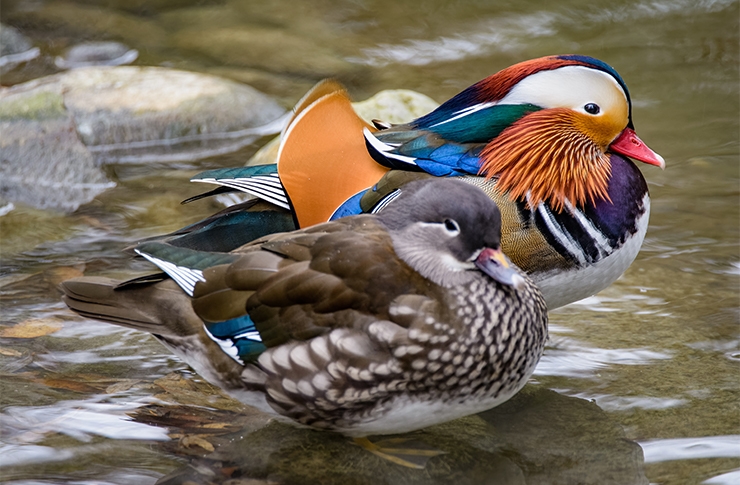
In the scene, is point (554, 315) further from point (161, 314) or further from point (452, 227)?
point (161, 314)

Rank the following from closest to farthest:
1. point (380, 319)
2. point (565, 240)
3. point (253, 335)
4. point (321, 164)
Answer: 1. point (380, 319)
2. point (253, 335)
3. point (565, 240)
4. point (321, 164)

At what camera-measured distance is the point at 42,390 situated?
276 cm

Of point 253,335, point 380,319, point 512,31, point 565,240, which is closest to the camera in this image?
point 380,319

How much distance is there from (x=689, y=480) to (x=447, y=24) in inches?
234

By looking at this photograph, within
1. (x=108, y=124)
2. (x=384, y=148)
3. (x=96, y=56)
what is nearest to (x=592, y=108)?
(x=384, y=148)

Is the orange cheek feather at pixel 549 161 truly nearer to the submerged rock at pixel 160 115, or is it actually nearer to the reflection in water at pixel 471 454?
the reflection in water at pixel 471 454

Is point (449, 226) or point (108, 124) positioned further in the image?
point (108, 124)

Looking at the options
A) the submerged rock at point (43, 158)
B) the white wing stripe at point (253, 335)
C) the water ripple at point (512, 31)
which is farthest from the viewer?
the water ripple at point (512, 31)

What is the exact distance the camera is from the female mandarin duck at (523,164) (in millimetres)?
2781

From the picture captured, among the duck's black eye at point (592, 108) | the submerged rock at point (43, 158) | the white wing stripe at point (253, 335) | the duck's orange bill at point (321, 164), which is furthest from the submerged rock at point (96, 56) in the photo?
the white wing stripe at point (253, 335)

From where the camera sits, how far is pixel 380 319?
2232 mm

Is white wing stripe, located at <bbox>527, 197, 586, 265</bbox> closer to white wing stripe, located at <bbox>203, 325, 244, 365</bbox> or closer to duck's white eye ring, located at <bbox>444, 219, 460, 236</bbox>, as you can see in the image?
duck's white eye ring, located at <bbox>444, 219, 460, 236</bbox>

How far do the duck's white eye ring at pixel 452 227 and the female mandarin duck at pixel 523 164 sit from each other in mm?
504

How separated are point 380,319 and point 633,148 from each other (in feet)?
4.40
